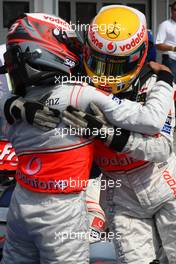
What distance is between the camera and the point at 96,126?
251cm

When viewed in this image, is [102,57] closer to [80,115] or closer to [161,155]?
[80,115]

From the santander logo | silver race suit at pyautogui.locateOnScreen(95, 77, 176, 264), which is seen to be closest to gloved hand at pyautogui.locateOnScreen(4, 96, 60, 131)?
silver race suit at pyautogui.locateOnScreen(95, 77, 176, 264)

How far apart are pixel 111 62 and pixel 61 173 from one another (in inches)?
21.0

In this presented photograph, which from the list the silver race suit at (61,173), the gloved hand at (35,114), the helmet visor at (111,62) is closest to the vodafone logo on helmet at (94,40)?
the helmet visor at (111,62)

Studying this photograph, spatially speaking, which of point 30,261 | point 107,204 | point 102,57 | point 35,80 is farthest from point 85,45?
point 30,261

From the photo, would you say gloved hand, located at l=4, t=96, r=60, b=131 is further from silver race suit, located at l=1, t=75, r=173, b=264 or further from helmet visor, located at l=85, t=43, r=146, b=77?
helmet visor, located at l=85, t=43, r=146, b=77

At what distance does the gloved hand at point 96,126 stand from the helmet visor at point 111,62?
25 centimetres

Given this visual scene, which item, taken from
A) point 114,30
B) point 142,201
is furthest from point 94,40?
point 142,201

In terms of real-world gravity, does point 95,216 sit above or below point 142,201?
below

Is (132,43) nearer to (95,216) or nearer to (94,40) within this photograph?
(94,40)

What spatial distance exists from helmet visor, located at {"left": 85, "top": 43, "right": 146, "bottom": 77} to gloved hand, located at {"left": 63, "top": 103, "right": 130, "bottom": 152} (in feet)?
0.81

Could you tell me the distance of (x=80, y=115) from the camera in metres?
2.49

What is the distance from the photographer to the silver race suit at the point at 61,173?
2.50 m

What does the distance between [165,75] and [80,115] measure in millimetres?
467
